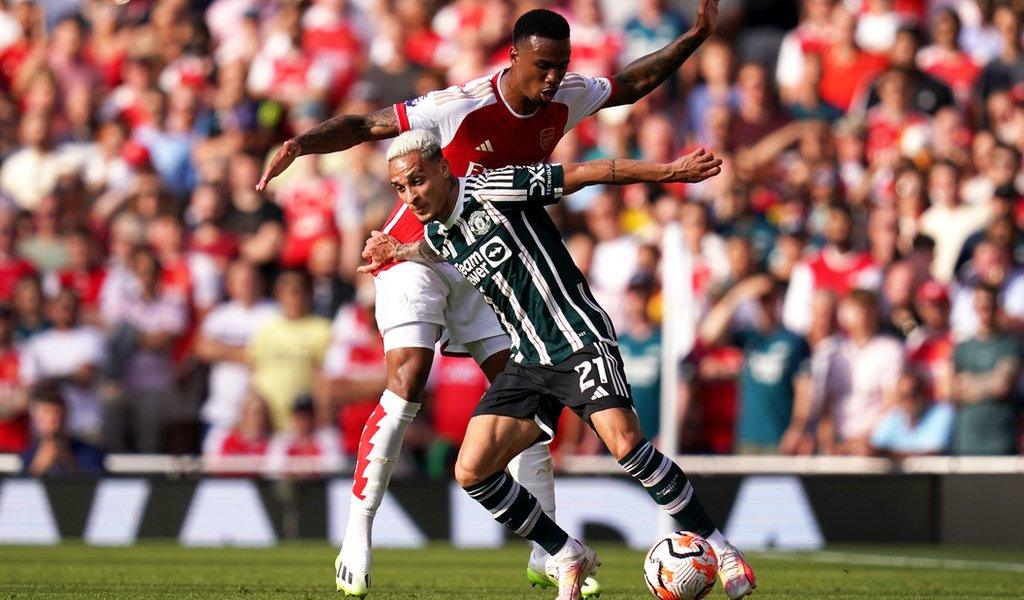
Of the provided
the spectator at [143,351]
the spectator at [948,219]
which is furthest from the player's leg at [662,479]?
the spectator at [143,351]

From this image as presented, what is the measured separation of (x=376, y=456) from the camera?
8586 millimetres

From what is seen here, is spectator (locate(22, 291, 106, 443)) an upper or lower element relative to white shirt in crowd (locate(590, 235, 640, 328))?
lower

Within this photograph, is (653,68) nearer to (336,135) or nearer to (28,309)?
(336,135)

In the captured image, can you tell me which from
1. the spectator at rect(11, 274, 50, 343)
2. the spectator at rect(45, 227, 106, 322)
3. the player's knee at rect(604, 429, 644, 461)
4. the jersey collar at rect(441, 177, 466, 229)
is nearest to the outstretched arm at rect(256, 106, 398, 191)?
the jersey collar at rect(441, 177, 466, 229)

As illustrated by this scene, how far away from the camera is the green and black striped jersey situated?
759cm

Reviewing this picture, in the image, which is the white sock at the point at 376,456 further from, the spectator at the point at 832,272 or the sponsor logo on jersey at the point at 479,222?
the spectator at the point at 832,272

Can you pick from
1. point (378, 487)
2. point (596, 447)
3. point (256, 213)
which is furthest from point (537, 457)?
point (256, 213)

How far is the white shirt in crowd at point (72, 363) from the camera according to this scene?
14.4 meters

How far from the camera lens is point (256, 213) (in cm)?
1584

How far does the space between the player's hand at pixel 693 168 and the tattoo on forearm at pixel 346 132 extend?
202 cm

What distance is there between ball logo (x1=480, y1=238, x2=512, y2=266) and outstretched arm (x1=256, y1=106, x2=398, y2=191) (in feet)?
3.51

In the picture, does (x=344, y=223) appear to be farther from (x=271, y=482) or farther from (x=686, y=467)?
(x=686, y=467)

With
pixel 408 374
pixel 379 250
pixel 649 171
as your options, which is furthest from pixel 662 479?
pixel 379 250

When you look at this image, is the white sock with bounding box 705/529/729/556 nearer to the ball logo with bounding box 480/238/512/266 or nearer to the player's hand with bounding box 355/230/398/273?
the ball logo with bounding box 480/238/512/266
